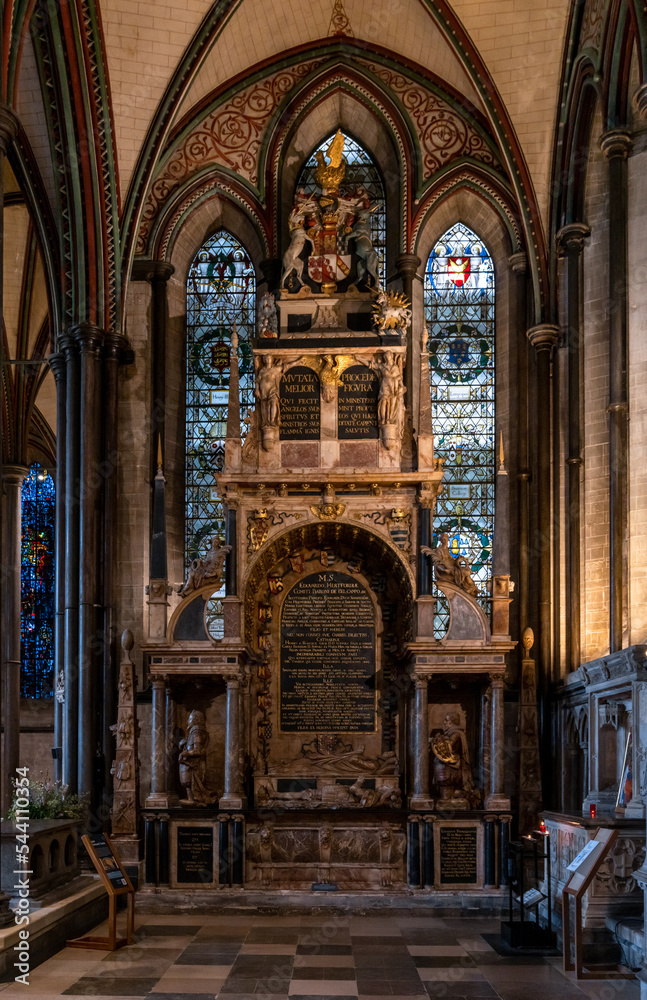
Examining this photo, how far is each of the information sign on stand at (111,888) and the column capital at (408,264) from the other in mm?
11349

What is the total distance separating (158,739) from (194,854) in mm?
1651

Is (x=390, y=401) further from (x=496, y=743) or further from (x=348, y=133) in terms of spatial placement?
(x=348, y=133)

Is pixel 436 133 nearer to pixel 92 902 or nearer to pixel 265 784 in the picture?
pixel 265 784

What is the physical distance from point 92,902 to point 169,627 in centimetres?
403

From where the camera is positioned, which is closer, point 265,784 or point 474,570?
point 265,784

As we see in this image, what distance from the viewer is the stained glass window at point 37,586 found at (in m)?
25.8

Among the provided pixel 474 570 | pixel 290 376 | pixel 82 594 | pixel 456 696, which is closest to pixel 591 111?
pixel 290 376

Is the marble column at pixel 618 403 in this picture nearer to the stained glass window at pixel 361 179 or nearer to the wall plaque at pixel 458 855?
the wall plaque at pixel 458 855

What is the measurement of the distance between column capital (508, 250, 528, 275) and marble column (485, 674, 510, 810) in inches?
292

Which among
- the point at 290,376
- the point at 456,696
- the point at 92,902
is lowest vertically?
the point at 92,902

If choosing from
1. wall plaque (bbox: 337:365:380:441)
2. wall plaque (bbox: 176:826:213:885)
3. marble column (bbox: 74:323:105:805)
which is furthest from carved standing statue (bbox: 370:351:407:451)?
wall plaque (bbox: 176:826:213:885)

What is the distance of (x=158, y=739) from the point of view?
54.5ft

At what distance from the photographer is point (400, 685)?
17375 millimetres

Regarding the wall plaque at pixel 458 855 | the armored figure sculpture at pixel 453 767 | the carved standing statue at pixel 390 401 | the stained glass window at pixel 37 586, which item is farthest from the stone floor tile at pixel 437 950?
the stained glass window at pixel 37 586
